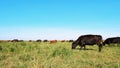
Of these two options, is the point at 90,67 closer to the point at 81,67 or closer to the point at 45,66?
the point at 81,67

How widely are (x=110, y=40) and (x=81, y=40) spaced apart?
47.5ft

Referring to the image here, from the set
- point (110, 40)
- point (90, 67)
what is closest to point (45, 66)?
point (90, 67)

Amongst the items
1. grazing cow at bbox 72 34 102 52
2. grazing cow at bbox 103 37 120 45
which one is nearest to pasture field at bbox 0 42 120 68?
grazing cow at bbox 72 34 102 52

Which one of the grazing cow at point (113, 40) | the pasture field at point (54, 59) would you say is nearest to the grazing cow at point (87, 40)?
the pasture field at point (54, 59)

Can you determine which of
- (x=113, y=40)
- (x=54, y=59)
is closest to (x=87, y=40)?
(x=54, y=59)

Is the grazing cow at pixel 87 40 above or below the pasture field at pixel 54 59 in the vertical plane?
above

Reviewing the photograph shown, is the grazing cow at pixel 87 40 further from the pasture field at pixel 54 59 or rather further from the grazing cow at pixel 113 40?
the grazing cow at pixel 113 40

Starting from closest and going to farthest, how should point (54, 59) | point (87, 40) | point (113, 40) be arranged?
point (54, 59) → point (87, 40) → point (113, 40)

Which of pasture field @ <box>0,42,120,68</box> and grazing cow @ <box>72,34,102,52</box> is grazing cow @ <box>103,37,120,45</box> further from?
pasture field @ <box>0,42,120,68</box>

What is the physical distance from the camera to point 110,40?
3784 cm

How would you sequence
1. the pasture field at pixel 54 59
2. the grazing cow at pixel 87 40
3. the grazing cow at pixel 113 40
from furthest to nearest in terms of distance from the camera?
1. the grazing cow at pixel 113 40
2. the grazing cow at pixel 87 40
3. the pasture field at pixel 54 59

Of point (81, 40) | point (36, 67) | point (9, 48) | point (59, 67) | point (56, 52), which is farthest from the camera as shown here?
point (81, 40)

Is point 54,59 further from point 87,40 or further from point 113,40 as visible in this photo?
point 113,40

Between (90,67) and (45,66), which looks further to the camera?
(90,67)
